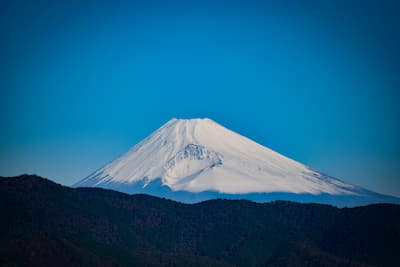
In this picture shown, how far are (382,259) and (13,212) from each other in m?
56.5

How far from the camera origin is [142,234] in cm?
15200

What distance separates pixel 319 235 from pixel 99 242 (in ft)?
124

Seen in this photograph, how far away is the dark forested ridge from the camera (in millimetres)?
132375

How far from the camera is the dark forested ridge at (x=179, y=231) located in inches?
5212

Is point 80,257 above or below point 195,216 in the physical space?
below

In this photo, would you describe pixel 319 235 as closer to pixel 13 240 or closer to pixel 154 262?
pixel 154 262

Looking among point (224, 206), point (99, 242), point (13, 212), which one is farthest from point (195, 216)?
point (13, 212)

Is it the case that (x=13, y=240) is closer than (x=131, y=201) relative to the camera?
Yes

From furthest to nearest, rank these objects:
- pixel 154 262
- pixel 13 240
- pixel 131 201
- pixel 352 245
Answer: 1. pixel 131 201
2. pixel 352 245
3. pixel 154 262
4. pixel 13 240

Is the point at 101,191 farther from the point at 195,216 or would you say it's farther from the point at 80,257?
the point at 80,257

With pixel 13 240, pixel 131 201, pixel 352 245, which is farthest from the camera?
pixel 131 201

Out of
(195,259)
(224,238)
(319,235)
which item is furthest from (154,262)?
(319,235)

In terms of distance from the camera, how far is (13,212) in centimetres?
13650

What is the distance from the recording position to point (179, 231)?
157250mm
